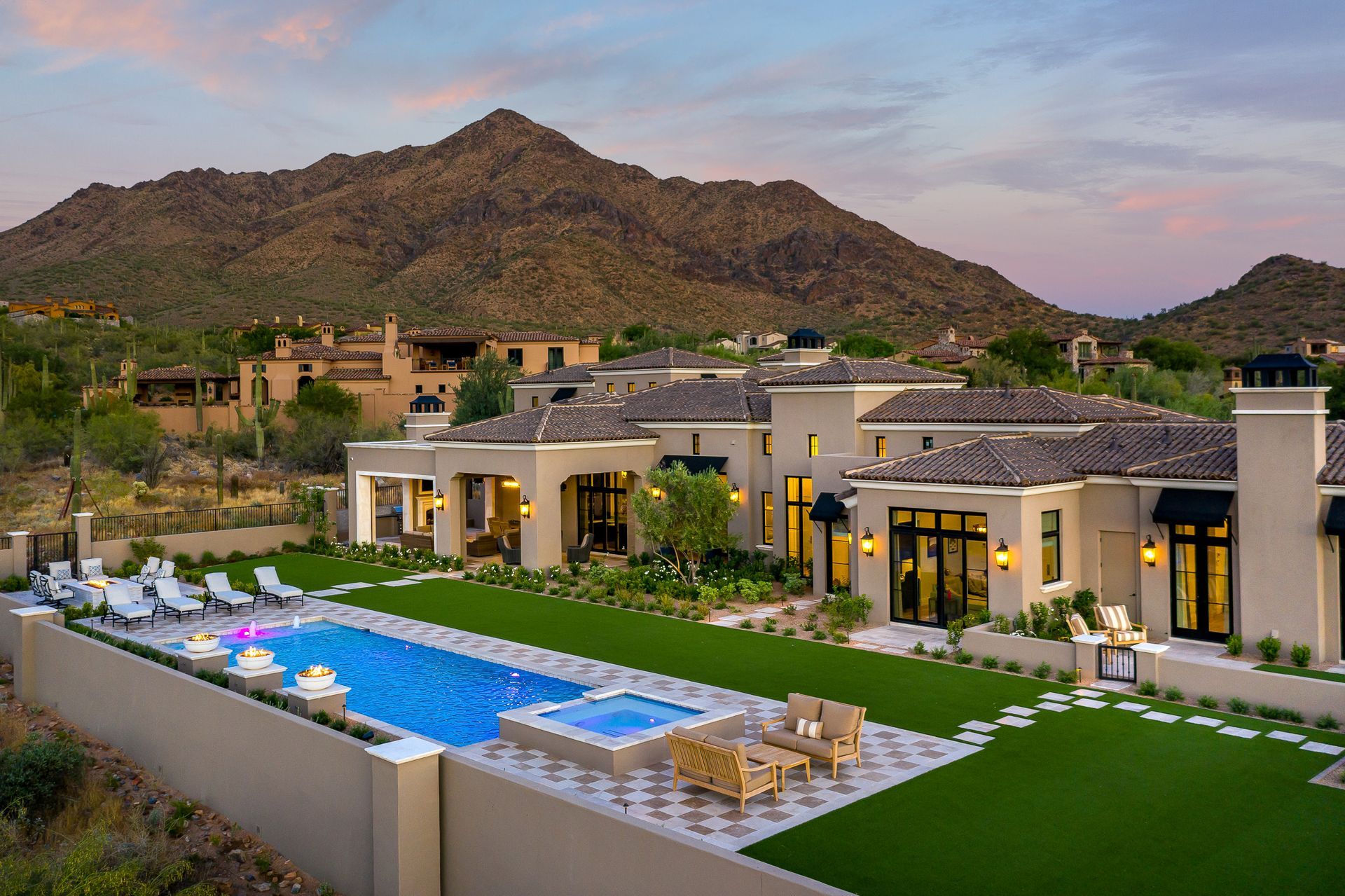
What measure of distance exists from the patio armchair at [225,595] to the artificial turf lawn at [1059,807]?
37.8 feet

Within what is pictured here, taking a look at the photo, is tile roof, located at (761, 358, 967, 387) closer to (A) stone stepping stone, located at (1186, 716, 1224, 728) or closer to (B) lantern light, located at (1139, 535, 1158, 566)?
(B) lantern light, located at (1139, 535, 1158, 566)

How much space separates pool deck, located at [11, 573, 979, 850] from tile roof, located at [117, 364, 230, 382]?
49.7m

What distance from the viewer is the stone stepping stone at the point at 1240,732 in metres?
12.6

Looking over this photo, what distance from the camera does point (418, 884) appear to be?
30.5 feet

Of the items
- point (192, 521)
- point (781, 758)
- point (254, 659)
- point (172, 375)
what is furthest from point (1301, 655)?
point (172, 375)

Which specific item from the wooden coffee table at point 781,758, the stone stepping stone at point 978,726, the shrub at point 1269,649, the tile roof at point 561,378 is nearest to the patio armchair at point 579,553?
the tile roof at point 561,378

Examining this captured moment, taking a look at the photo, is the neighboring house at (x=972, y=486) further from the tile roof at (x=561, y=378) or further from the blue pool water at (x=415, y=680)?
the tile roof at (x=561, y=378)

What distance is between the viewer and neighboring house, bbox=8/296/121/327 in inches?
2950

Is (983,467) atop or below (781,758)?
atop

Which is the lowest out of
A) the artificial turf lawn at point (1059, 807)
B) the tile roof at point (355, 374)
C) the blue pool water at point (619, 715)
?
the artificial turf lawn at point (1059, 807)

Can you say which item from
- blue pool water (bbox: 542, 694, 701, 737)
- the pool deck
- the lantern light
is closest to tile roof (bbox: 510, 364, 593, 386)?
the pool deck

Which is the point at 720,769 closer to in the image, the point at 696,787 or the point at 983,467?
the point at 696,787

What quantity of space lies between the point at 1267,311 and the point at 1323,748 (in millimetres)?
72050

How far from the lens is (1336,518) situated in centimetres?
1548
